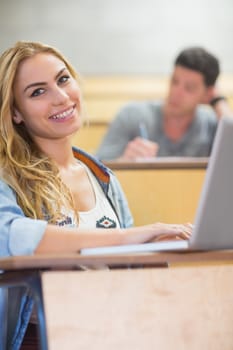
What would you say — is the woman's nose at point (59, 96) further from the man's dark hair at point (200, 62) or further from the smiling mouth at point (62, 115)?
the man's dark hair at point (200, 62)

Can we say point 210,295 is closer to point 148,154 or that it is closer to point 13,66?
point 13,66

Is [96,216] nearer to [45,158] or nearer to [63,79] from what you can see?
[45,158]

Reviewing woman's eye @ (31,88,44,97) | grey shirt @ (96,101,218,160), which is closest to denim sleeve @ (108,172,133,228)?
woman's eye @ (31,88,44,97)

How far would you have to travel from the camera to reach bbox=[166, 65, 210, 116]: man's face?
374 cm

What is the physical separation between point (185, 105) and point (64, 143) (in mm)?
1947

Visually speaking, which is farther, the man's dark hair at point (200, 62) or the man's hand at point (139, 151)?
the man's dark hair at point (200, 62)

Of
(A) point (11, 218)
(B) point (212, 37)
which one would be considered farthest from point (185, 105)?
(A) point (11, 218)

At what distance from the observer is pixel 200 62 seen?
12.3 feet

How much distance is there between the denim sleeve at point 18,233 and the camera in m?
1.50

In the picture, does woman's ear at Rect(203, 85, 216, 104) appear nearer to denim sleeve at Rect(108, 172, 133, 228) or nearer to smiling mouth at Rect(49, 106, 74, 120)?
denim sleeve at Rect(108, 172, 133, 228)

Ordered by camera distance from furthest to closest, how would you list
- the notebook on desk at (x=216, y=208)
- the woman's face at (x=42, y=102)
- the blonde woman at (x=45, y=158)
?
1. the woman's face at (x=42, y=102)
2. the blonde woman at (x=45, y=158)
3. the notebook on desk at (x=216, y=208)

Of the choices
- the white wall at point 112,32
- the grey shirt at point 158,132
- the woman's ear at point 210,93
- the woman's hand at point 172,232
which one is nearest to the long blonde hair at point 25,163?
the woman's hand at point 172,232

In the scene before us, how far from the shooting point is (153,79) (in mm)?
4652

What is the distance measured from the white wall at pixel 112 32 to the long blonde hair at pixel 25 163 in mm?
2740
